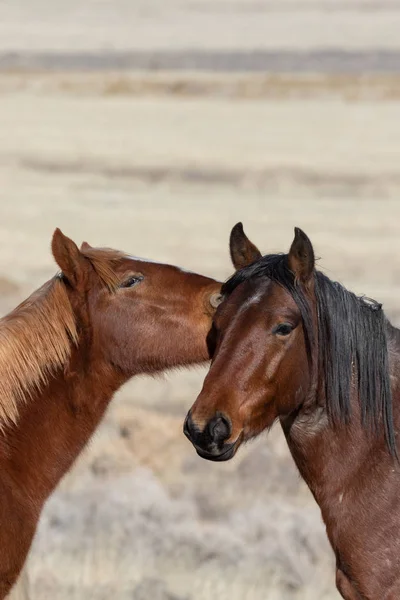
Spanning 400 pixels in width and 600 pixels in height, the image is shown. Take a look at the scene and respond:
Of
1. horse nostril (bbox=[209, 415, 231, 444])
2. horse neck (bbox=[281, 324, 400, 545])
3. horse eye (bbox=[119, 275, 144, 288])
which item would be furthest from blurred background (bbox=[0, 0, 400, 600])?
horse nostril (bbox=[209, 415, 231, 444])

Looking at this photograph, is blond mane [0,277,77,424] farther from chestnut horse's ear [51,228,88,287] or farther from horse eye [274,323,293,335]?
horse eye [274,323,293,335]

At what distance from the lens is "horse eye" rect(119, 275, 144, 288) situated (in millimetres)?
5477

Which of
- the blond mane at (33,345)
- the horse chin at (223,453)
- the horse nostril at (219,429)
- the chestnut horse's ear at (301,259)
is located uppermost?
the chestnut horse's ear at (301,259)

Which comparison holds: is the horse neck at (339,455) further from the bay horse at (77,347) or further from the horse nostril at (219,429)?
the bay horse at (77,347)

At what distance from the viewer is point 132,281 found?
18.0 feet

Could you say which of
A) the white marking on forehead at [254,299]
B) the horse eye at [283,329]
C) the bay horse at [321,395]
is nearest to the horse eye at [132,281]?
the bay horse at [321,395]

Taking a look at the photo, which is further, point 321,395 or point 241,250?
A: point 241,250

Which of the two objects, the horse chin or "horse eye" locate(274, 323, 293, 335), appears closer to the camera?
the horse chin

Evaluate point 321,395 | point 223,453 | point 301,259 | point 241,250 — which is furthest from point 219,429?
point 241,250

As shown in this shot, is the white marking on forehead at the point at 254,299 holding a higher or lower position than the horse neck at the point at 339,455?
higher

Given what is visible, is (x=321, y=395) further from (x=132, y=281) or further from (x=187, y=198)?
(x=187, y=198)

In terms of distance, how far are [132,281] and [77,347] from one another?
1.32 ft

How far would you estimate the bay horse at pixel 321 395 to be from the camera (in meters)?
4.50

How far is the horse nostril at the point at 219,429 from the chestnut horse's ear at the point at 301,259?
0.64 m
